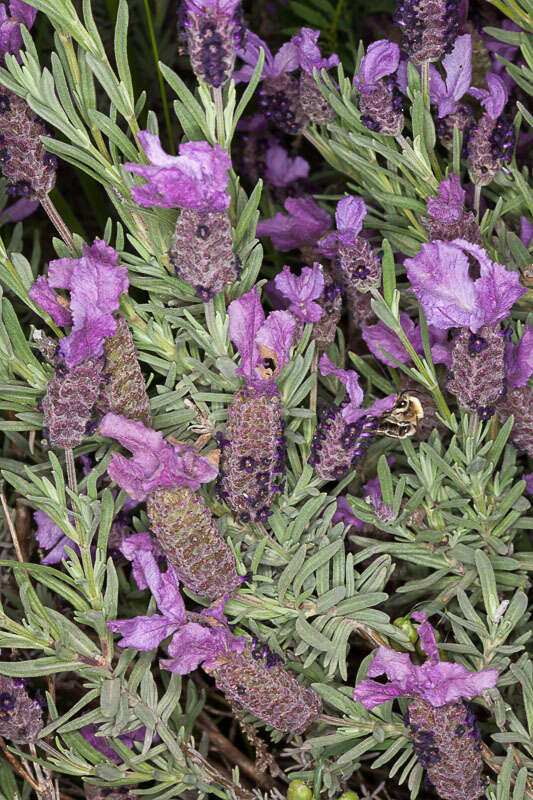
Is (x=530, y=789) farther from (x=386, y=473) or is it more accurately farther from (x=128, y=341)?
(x=128, y=341)

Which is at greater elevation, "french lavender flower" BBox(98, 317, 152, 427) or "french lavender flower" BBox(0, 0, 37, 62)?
"french lavender flower" BBox(0, 0, 37, 62)

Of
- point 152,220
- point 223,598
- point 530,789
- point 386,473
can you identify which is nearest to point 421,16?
point 152,220

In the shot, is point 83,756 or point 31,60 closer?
point 31,60

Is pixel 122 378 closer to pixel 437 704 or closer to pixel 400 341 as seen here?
pixel 400 341

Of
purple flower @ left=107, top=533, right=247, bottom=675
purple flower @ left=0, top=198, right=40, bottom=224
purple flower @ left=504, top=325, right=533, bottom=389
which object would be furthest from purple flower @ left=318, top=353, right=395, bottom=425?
purple flower @ left=0, top=198, right=40, bottom=224

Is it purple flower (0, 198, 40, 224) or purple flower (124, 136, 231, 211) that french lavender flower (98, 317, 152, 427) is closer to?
purple flower (124, 136, 231, 211)

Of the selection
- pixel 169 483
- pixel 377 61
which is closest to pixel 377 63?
pixel 377 61
